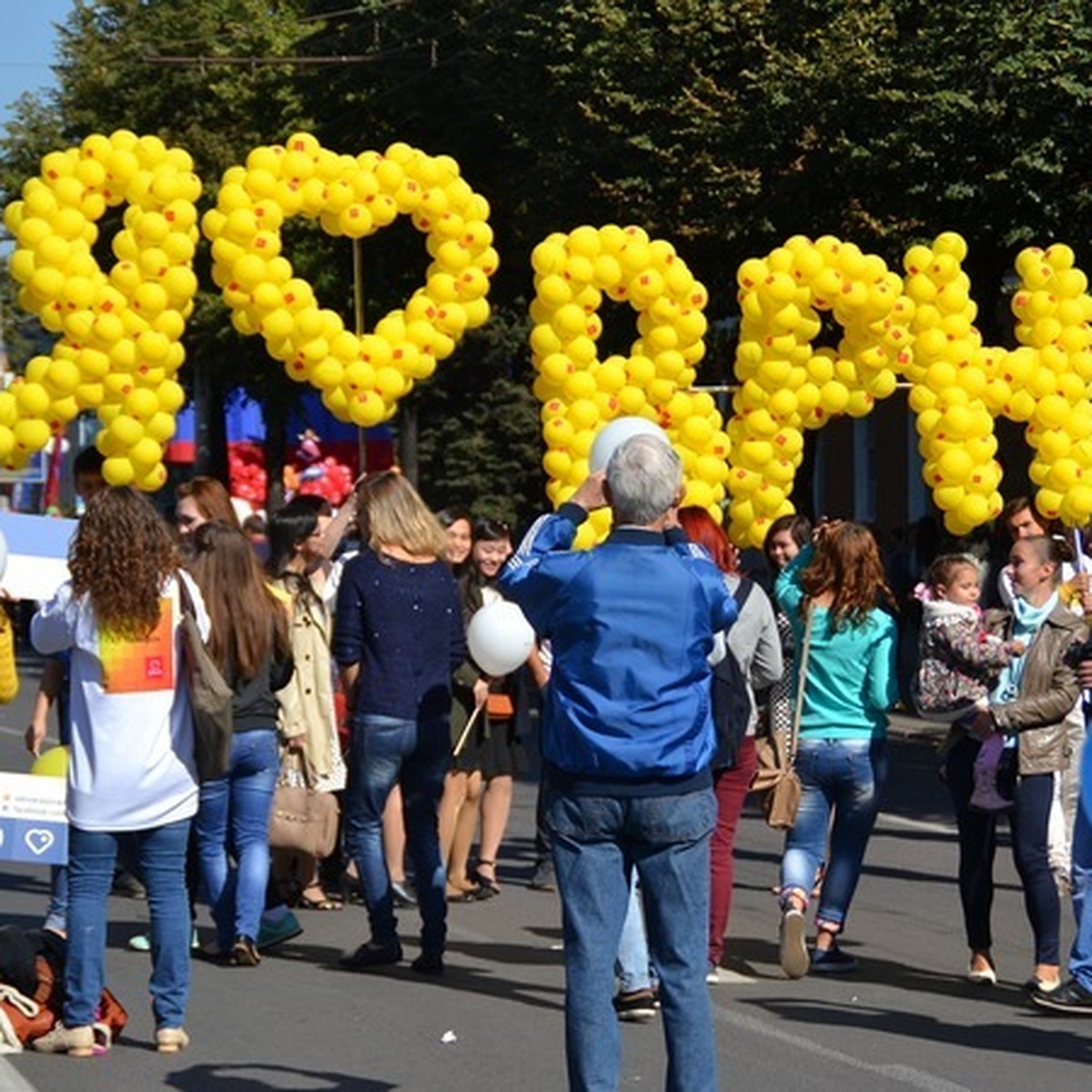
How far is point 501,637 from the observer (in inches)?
372

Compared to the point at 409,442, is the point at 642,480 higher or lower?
lower

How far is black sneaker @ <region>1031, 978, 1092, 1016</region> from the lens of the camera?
9.77m

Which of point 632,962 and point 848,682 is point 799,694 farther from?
point 632,962

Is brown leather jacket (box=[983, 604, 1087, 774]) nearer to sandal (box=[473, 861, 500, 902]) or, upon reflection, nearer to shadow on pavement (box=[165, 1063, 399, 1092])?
shadow on pavement (box=[165, 1063, 399, 1092])

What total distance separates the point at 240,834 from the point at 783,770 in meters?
2.05

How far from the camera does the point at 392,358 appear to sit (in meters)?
13.4

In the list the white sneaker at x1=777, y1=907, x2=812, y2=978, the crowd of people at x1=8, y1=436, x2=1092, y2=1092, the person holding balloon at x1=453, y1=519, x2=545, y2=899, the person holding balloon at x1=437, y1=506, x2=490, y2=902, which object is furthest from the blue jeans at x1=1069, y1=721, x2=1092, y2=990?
the person holding balloon at x1=453, y1=519, x2=545, y2=899

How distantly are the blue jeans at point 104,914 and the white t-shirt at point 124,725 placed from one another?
8 centimetres

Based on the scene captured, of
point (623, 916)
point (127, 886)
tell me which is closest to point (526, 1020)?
point (623, 916)

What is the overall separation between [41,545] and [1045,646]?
11.8 ft

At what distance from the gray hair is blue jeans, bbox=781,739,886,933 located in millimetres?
3567

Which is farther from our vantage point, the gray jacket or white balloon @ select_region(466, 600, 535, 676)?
the gray jacket

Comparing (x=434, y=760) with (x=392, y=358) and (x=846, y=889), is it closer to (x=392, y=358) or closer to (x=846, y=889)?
(x=846, y=889)

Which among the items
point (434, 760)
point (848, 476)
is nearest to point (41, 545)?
point (434, 760)
